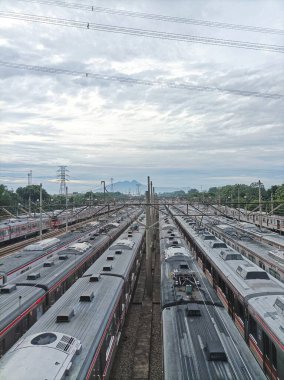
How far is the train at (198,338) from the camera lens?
9367mm

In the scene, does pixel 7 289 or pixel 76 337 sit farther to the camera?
pixel 7 289

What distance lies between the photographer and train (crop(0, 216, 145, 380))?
876 centimetres

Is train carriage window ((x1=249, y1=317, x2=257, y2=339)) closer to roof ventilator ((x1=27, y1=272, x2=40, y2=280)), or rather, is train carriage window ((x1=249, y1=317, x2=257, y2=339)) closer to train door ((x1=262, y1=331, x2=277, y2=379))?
train door ((x1=262, y1=331, x2=277, y2=379))

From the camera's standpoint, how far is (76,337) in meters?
11.1

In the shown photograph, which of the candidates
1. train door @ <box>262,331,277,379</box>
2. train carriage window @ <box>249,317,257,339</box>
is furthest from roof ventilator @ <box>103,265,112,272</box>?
train door @ <box>262,331,277,379</box>

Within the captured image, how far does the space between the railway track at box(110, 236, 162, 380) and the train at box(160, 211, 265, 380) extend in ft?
10.5

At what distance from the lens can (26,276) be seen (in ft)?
62.0

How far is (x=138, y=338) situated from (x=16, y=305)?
7255 millimetres

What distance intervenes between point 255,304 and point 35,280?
11450 mm

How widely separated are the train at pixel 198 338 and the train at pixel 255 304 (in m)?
1.13

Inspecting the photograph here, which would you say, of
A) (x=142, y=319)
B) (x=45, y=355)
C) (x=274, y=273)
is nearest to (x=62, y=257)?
(x=142, y=319)

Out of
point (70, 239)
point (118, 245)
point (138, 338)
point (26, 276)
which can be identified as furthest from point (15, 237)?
point (138, 338)

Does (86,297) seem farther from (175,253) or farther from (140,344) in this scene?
(175,253)

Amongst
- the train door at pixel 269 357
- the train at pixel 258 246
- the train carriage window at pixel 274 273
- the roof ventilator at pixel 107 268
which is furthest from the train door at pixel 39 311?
the train carriage window at pixel 274 273
